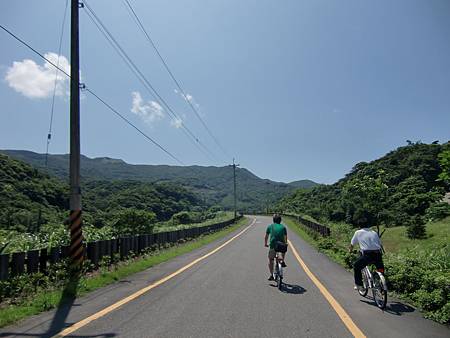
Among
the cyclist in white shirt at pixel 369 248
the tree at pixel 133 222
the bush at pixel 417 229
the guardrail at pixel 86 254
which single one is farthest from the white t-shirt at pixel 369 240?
the bush at pixel 417 229

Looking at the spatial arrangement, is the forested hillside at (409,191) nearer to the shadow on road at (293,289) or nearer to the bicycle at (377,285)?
the shadow on road at (293,289)

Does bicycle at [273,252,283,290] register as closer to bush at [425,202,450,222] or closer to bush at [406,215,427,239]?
bush at [406,215,427,239]

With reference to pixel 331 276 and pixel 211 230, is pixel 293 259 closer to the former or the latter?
pixel 331 276

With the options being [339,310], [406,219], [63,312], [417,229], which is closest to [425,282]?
[339,310]

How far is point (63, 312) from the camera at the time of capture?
766 centimetres

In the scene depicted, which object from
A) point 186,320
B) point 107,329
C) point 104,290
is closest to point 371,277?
point 186,320

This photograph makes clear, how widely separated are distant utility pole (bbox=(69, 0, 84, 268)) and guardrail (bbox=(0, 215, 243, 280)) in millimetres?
423

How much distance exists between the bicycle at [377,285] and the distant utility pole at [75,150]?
7.75 m

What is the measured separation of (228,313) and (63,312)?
9.93 ft

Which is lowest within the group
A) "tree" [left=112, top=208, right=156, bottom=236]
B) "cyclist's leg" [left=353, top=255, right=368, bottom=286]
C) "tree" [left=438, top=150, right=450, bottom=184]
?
"cyclist's leg" [left=353, top=255, right=368, bottom=286]

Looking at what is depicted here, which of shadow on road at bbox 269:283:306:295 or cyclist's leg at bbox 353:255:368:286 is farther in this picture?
shadow on road at bbox 269:283:306:295

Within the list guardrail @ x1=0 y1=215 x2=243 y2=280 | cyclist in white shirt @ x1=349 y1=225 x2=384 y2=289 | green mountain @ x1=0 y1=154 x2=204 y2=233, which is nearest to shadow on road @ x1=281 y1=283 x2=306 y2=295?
cyclist in white shirt @ x1=349 y1=225 x2=384 y2=289

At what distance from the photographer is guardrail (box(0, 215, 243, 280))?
31.3 feet

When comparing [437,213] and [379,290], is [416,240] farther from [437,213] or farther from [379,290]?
[379,290]
